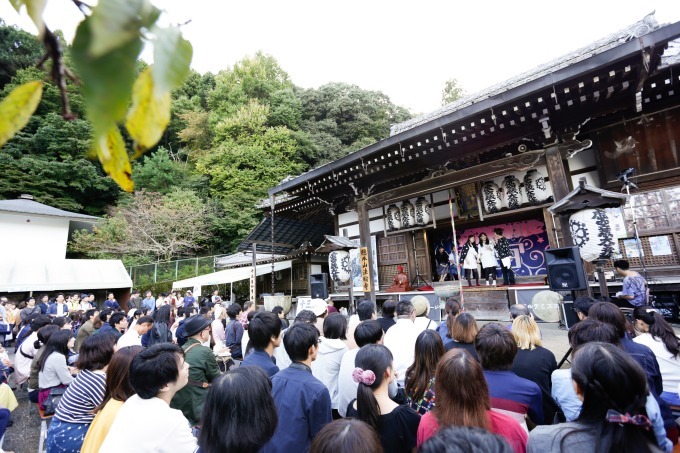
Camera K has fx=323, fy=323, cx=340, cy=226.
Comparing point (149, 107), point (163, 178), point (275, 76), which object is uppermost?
point (275, 76)

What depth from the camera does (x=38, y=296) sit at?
1403 centimetres

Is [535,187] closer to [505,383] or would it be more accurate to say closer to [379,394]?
[505,383]

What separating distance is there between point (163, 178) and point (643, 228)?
2222 centimetres

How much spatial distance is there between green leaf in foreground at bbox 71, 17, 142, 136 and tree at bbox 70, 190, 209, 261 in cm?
1893

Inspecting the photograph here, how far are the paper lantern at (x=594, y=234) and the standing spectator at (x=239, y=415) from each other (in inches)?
195

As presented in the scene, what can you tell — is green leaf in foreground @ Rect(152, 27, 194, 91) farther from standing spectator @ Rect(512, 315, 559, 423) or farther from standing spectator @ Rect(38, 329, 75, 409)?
standing spectator @ Rect(38, 329, 75, 409)

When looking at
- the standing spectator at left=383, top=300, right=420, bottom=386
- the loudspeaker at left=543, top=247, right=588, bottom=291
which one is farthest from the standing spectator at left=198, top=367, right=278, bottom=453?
the loudspeaker at left=543, top=247, right=588, bottom=291

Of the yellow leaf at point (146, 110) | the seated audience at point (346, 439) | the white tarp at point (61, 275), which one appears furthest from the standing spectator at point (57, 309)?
the yellow leaf at point (146, 110)

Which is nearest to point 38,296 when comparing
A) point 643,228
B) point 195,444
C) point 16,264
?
point 16,264

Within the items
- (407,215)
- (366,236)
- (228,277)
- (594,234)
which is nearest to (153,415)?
(594,234)

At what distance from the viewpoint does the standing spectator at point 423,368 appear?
2223mm

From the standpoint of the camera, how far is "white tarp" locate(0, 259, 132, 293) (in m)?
13.0

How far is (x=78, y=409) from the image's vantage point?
224 centimetres

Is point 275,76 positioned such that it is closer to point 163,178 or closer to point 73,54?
point 163,178
